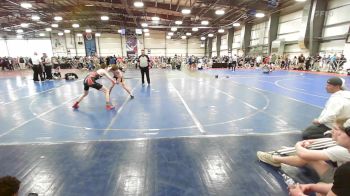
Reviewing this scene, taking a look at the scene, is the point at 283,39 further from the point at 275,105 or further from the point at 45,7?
the point at 45,7

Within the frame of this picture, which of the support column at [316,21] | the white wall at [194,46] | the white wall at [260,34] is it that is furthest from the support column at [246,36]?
the white wall at [194,46]

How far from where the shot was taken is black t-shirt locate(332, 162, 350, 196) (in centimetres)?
136

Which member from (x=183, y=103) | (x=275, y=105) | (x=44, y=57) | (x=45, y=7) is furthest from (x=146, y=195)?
(x=45, y=7)

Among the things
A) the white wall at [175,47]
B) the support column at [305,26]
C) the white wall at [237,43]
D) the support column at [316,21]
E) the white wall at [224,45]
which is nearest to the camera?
the support column at [316,21]

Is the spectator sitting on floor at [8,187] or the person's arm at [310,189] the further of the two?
the person's arm at [310,189]

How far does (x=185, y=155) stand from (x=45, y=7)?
24647mm

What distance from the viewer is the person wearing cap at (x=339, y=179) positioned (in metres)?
1.37

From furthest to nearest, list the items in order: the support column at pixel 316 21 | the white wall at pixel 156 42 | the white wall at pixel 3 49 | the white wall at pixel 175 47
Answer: the white wall at pixel 175 47 < the white wall at pixel 156 42 < the white wall at pixel 3 49 < the support column at pixel 316 21

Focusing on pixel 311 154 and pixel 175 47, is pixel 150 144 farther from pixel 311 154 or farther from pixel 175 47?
pixel 175 47

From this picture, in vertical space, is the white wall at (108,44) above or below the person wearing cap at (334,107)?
above

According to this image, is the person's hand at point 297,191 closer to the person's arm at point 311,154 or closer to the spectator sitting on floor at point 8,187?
the person's arm at point 311,154

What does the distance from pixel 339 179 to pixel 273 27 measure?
25479mm

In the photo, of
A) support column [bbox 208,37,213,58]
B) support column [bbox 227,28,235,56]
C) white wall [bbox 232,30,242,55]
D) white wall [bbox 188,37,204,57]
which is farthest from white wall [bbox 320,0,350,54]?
white wall [bbox 188,37,204,57]

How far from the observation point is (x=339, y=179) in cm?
140
